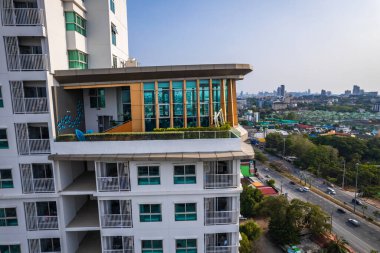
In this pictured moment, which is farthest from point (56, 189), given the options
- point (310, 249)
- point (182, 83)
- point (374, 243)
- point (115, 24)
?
point (374, 243)

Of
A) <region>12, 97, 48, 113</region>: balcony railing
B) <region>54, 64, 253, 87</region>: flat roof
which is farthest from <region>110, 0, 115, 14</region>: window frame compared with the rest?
<region>12, 97, 48, 113</region>: balcony railing

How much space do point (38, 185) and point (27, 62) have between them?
6490 millimetres

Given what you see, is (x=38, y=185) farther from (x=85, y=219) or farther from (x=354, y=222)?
(x=354, y=222)

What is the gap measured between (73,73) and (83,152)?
4417 millimetres

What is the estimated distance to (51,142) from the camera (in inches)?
504

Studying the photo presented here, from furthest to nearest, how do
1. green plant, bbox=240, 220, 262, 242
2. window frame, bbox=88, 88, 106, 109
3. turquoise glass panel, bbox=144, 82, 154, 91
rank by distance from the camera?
green plant, bbox=240, 220, 262, 242 < window frame, bbox=88, 88, 106, 109 < turquoise glass panel, bbox=144, 82, 154, 91

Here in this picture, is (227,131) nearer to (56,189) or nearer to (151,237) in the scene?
(151,237)

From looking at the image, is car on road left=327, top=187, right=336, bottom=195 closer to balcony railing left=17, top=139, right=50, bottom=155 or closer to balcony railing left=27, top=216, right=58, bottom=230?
balcony railing left=27, top=216, right=58, bottom=230

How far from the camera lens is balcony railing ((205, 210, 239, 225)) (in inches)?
518

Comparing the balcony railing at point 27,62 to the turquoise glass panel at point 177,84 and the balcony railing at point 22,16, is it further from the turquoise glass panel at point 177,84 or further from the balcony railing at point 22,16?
the turquoise glass panel at point 177,84

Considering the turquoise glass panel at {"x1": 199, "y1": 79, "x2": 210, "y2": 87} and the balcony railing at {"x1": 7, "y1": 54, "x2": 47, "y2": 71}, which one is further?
the turquoise glass panel at {"x1": 199, "y1": 79, "x2": 210, "y2": 87}

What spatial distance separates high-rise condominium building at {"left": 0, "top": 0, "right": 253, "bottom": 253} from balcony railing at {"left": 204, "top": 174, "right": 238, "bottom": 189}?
0.05m

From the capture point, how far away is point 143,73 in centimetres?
1391

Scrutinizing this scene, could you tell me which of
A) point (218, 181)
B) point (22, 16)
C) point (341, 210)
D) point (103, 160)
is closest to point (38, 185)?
point (103, 160)
